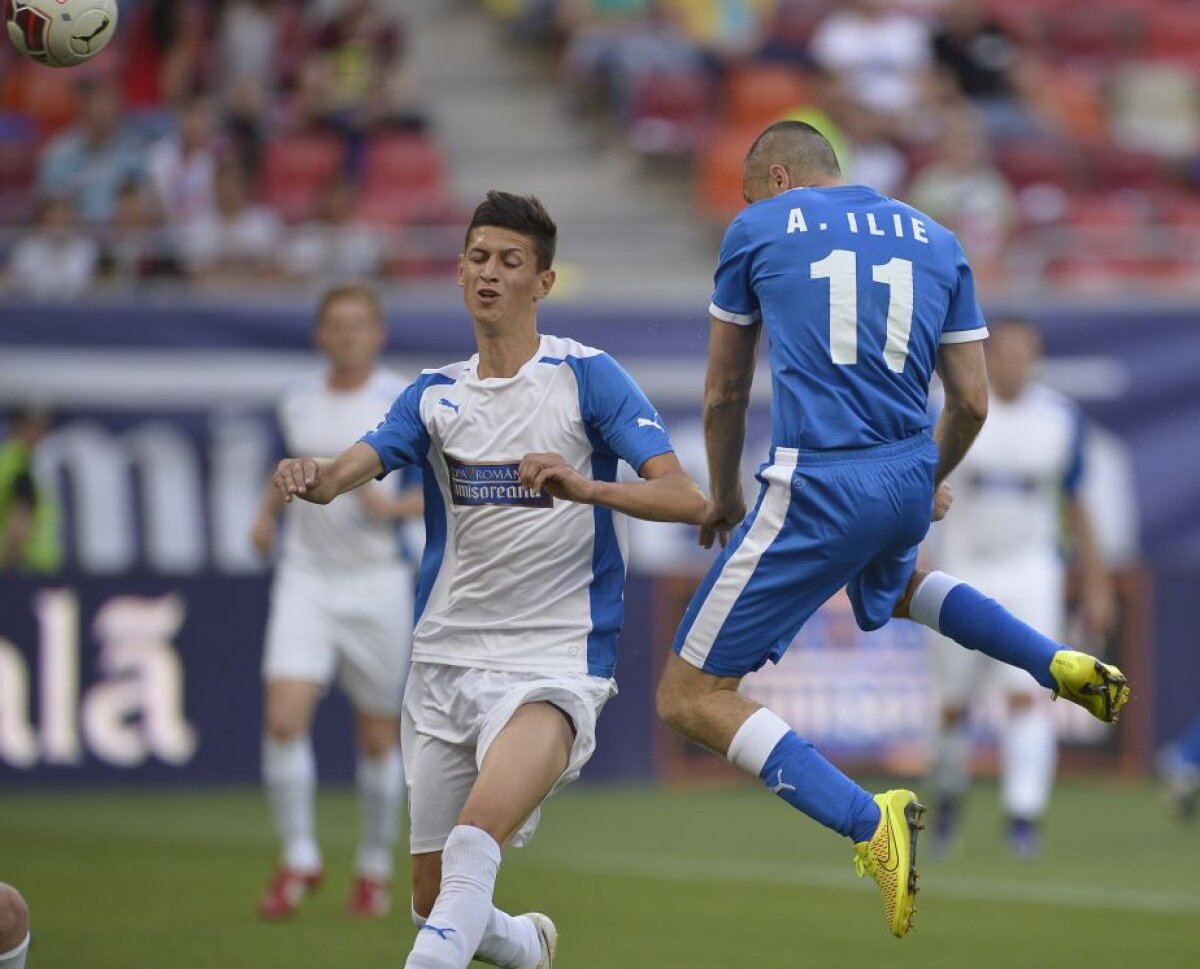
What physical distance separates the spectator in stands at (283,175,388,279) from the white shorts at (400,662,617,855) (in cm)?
955

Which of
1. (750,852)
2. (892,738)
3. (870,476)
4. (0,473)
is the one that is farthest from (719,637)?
(0,473)

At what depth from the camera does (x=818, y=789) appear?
6.79m

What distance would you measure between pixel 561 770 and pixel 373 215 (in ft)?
36.4

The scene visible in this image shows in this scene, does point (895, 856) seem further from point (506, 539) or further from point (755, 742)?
point (506, 539)

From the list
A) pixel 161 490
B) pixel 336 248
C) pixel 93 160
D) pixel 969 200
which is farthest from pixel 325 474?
pixel 969 200

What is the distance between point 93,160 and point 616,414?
437 inches

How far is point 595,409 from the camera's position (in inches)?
259

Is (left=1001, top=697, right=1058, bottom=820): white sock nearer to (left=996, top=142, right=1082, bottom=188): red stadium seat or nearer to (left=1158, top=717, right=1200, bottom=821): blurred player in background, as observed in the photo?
(left=1158, top=717, right=1200, bottom=821): blurred player in background

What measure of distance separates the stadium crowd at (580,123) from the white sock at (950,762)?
5.53 metres

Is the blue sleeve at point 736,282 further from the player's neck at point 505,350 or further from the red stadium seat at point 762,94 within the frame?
the red stadium seat at point 762,94

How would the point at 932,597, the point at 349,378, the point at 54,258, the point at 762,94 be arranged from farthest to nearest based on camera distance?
the point at 762,94
the point at 54,258
the point at 349,378
the point at 932,597

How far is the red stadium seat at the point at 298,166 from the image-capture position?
1753 cm

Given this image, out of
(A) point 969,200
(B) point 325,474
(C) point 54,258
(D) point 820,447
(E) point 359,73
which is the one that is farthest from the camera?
(E) point 359,73

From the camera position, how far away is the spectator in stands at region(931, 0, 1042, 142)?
19.3m
